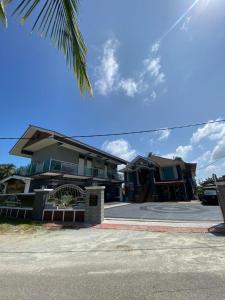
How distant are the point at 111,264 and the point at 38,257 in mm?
2231

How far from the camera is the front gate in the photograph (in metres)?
10.6

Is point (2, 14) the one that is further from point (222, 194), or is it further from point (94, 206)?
point (222, 194)

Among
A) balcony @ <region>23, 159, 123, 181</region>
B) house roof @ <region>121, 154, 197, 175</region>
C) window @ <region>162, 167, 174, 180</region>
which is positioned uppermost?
house roof @ <region>121, 154, 197, 175</region>

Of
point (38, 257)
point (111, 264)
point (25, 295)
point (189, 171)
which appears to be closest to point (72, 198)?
point (38, 257)

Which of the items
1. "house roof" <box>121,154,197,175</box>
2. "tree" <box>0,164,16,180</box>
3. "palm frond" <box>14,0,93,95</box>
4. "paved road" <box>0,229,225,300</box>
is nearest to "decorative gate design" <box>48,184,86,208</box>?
"paved road" <box>0,229,225,300</box>

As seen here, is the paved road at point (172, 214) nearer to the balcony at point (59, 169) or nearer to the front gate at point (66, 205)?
the front gate at point (66, 205)

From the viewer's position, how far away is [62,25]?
2.12m

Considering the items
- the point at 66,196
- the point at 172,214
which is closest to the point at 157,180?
the point at 172,214

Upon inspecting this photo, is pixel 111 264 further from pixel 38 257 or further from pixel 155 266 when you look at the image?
pixel 38 257

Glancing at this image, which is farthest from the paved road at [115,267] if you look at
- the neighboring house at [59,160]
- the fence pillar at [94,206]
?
the neighboring house at [59,160]

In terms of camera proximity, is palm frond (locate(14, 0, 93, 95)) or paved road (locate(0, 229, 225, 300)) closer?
palm frond (locate(14, 0, 93, 95))

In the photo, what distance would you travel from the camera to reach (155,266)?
167 inches

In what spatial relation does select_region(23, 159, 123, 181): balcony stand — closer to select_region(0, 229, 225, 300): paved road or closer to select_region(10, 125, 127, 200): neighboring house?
select_region(10, 125, 127, 200): neighboring house

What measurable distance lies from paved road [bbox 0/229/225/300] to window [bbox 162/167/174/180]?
71.0ft
